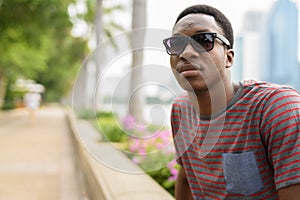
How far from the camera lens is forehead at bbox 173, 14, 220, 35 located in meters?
1.48

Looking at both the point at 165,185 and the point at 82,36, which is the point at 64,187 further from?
the point at 82,36

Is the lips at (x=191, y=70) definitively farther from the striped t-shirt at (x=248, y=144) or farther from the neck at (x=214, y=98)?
the striped t-shirt at (x=248, y=144)

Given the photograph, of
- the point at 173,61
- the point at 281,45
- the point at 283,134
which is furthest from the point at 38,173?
the point at 281,45

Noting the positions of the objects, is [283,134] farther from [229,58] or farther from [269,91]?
[229,58]

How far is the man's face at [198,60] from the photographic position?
1450 millimetres

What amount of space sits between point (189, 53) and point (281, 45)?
19.5 m

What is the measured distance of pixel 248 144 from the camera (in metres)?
1.48

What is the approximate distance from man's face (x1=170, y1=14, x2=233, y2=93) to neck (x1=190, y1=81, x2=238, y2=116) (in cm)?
3

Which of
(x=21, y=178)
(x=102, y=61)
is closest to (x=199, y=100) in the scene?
(x=102, y=61)

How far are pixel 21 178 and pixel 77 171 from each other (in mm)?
1177

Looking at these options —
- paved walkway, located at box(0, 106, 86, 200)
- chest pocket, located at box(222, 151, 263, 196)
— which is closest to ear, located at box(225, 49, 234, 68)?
chest pocket, located at box(222, 151, 263, 196)

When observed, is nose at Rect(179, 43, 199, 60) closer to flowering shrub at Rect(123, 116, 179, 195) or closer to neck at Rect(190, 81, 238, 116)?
neck at Rect(190, 81, 238, 116)

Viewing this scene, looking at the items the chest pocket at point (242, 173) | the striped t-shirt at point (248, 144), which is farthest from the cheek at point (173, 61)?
the chest pocket at point (242, 173)

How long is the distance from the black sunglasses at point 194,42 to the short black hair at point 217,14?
50 millimetres
